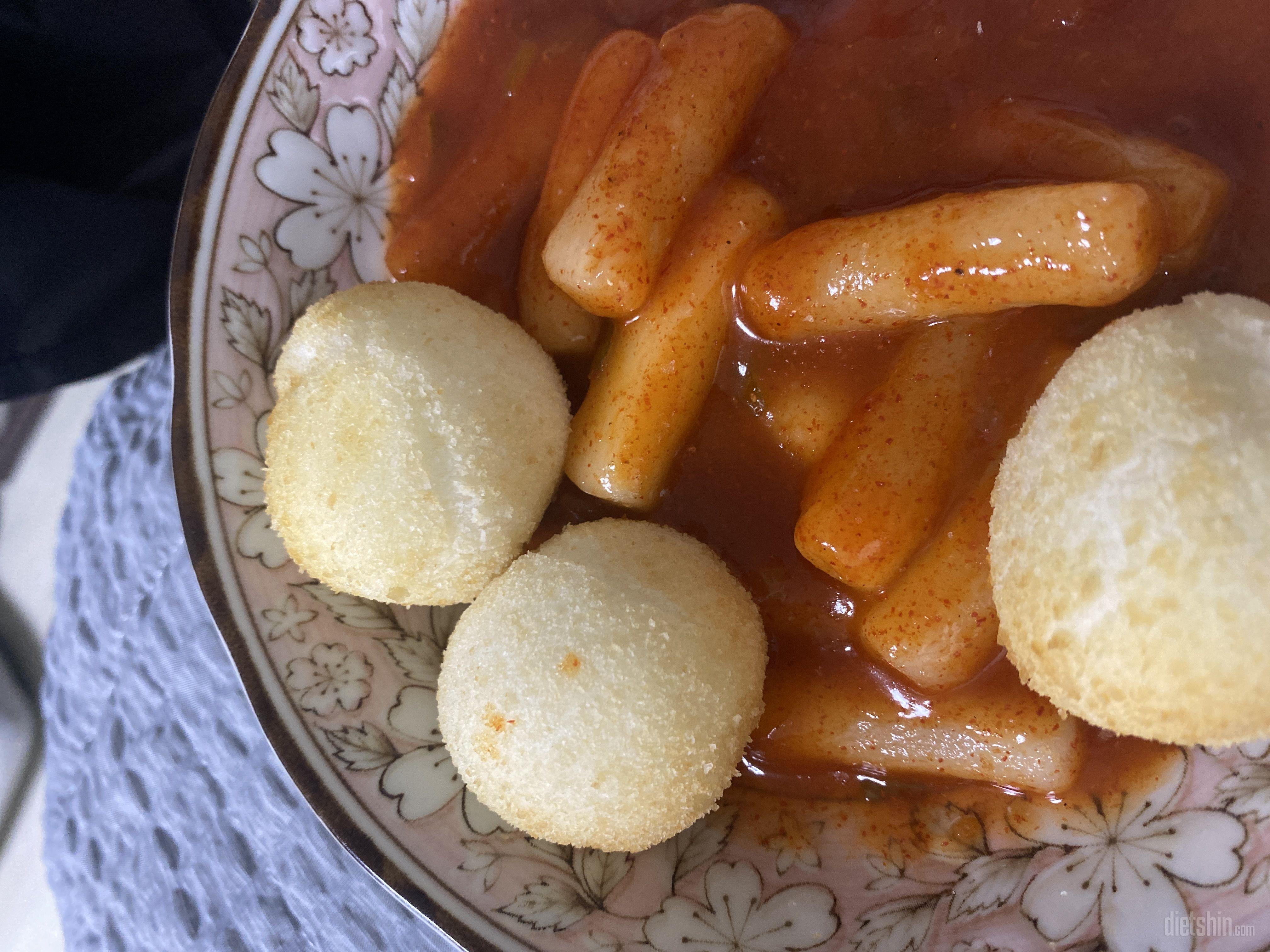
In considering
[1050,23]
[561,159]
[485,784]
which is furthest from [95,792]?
[1050,23]

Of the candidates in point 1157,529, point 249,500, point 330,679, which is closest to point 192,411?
point 249,500

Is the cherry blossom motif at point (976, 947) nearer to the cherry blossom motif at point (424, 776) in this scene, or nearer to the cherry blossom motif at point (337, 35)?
the cherry blossom motif at point (424, 776)

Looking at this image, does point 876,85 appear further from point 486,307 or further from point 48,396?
point 48,396

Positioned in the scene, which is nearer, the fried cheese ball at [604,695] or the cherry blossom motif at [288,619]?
the fried cheese ball at [604,695]

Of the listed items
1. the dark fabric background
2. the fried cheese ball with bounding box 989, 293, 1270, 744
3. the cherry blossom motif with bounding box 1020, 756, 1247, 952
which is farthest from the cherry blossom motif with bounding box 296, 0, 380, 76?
the cherry blossom motif with bounding box 1020, 756, 1247, 952

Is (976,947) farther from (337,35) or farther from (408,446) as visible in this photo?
(337,35)

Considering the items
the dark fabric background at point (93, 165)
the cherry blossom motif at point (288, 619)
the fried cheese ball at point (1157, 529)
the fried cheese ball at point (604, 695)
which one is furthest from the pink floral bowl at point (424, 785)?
the dark fabric background at point (93, 165)

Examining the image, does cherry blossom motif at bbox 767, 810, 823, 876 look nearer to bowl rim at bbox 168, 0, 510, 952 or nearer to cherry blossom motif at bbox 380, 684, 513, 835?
cherry blossom motif at bbox 380, 684, 513, 835
